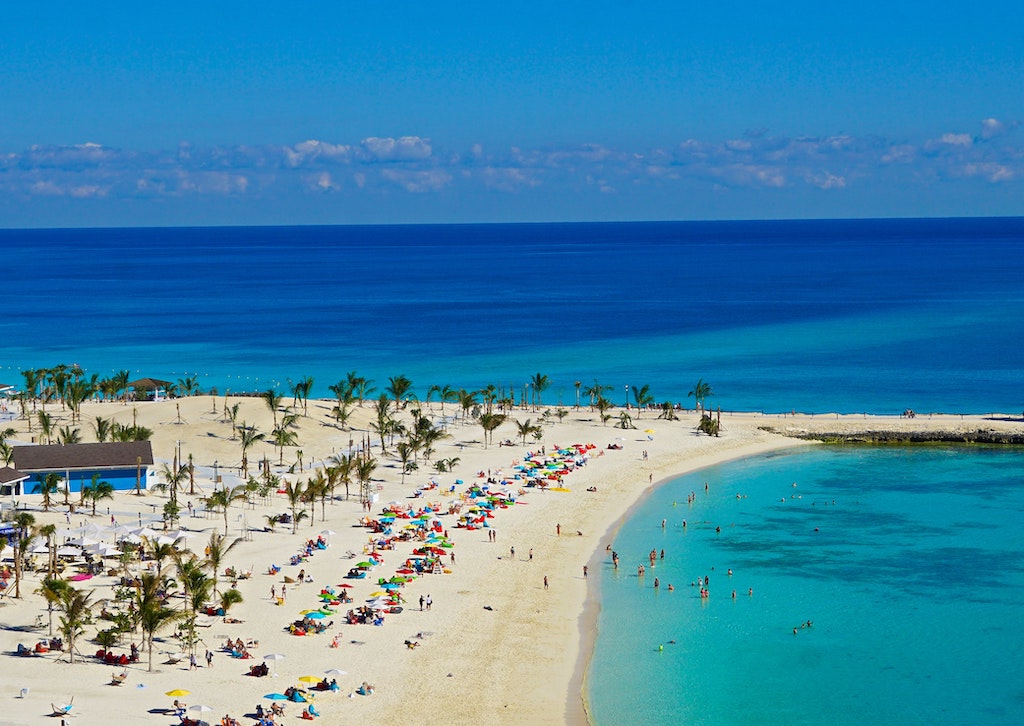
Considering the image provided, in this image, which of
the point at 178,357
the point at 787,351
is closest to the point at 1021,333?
the point at 787,351

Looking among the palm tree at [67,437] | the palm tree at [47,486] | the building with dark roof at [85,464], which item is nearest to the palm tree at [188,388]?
the palm tree at [67,437]

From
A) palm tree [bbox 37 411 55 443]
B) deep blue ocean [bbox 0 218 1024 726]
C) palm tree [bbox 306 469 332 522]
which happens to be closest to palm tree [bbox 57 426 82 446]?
palm tree [bbox 37 411 55 443]

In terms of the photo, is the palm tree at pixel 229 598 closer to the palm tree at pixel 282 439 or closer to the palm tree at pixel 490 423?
the palm tree at pixel 282 439

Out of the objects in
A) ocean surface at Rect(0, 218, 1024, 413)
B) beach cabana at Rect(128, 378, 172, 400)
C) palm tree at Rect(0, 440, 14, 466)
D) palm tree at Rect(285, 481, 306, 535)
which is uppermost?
ocean surface at Rect(0, 218, 1024, 413)

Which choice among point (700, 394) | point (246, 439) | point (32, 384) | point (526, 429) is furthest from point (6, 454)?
point (700, 394)

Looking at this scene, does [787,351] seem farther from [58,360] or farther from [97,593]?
[97,593]

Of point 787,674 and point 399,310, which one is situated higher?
point 399,310

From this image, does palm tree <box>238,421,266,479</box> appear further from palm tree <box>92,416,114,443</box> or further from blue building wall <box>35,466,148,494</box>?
palm tree <box>92,416,114,443</box>
